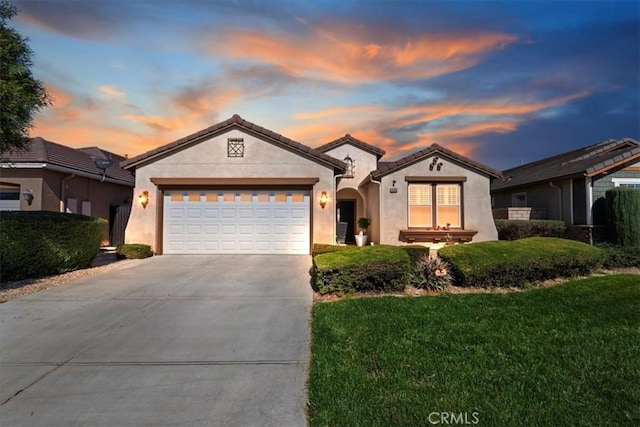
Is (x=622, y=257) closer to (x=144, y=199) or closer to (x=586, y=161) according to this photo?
(x=586, y=161)

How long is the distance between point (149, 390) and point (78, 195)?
14468 millimetres

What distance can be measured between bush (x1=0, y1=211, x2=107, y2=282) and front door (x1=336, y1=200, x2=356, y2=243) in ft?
40.6

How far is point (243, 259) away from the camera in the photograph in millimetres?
11281

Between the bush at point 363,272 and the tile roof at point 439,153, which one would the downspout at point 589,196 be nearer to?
the tile roof at point 439,153

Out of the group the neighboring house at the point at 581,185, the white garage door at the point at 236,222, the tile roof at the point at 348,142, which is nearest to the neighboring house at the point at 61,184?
the white garage door at the point at 236,222

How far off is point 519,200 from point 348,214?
9.19 m

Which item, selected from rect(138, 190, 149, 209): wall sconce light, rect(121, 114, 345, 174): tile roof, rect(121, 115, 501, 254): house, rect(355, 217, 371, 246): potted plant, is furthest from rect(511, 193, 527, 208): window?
rect(138, 190, 149, 209): wall sconce light

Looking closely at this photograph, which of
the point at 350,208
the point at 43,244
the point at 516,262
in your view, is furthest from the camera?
the point at 350,208

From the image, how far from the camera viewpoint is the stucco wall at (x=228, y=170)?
1239cm

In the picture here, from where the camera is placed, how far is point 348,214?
19844 mm

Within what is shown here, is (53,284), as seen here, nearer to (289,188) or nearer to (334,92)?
(289,188)

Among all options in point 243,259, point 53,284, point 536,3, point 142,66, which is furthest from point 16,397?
point 536,3

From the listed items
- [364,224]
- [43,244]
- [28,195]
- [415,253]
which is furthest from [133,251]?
[415,253]

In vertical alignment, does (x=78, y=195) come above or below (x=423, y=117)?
below
